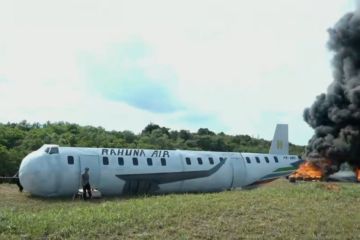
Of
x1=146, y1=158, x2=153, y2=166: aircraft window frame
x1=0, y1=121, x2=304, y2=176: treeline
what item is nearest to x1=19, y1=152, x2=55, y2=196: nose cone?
x1=146, y1=158, x2=153, y2=166: aircraft window frame

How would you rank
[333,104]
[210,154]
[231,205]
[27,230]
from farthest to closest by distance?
[210,154] < [231,205] < [27,230] < [333,104]

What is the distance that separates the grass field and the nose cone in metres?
9.27

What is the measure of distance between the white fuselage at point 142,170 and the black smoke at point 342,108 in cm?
1637

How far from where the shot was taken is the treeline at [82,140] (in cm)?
4012

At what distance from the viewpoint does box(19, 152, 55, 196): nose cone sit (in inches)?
1073

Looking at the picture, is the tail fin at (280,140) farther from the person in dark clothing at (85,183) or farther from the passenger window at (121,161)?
the person in dark clothing at (85,183)

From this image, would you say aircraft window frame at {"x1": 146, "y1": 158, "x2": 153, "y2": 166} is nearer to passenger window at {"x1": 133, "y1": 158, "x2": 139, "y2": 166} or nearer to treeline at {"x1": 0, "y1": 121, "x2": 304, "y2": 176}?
passenger window at {"x1": 133, "y1": 158, "x2": 139, "y2": 166}

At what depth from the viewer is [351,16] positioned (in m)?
12.4

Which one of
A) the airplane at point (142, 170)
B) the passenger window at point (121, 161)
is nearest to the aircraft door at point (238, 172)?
the airplane at point (142, 170)

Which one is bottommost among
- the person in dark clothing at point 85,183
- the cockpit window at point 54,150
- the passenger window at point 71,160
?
the person in dark clothing at point 85,183

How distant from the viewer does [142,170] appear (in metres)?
30.7

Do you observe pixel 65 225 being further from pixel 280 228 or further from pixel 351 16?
pixel 351 16

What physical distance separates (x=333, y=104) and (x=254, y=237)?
393 centimetres

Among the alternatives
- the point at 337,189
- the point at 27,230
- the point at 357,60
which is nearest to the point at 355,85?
the point at 357,60
